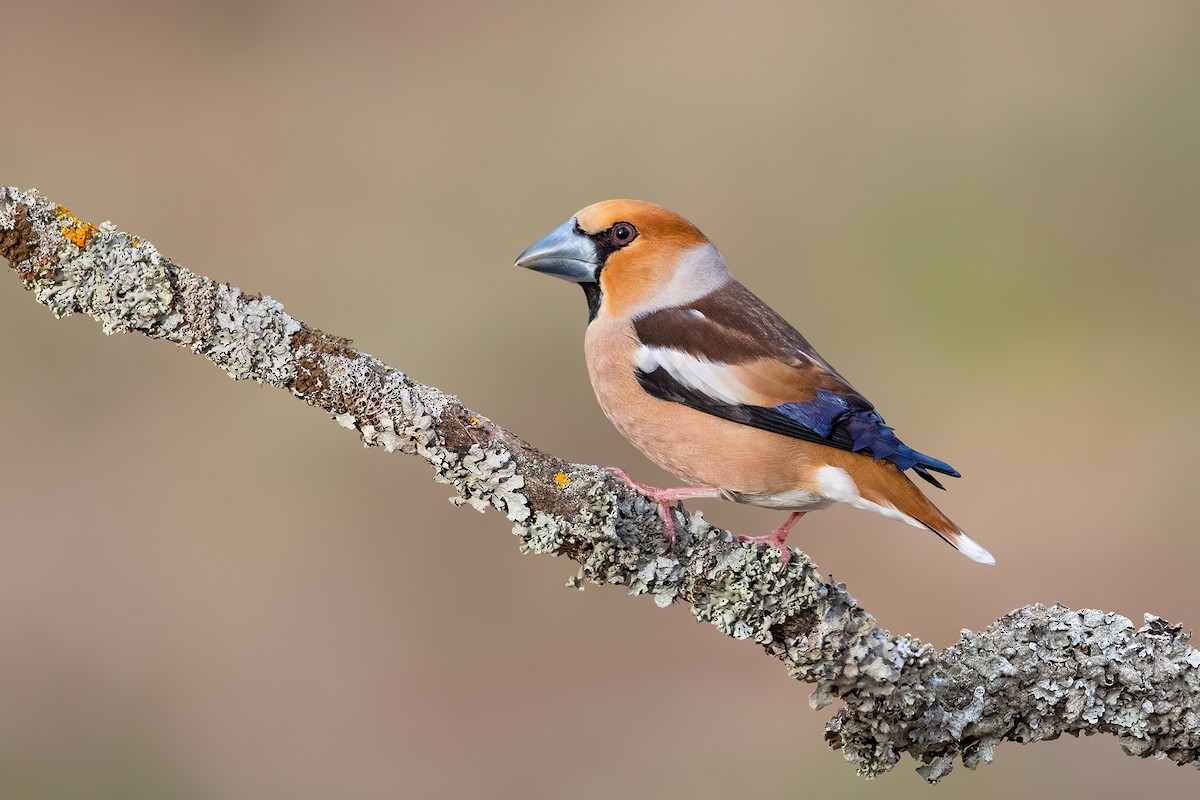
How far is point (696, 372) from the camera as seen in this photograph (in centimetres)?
206

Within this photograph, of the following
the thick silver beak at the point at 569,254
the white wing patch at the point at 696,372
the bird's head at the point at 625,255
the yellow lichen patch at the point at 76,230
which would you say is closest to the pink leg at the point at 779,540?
the white wing patch at the point at 696,372

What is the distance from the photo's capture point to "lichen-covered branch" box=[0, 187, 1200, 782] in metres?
1.53

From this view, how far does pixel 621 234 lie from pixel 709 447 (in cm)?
58

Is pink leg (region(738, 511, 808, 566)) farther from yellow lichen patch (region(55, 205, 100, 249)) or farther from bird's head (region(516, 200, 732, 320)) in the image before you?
yellow lichen patch (region(55, 205, 100, 249))

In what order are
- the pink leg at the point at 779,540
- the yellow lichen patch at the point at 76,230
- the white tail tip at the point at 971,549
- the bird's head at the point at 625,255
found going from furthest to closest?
the bird's head at the point at 625,255, the white tail tip at the point at 971,549, the pink leg at the point at 779,540, the yellow lichen patch at the point at 76,230

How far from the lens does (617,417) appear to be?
2141 mm

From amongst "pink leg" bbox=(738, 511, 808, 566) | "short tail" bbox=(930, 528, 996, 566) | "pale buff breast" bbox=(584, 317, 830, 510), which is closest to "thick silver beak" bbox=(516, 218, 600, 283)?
"pale buff breast" bbox=(584, 317, 830, 510)

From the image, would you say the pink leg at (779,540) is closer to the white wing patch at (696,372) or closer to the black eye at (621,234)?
the white wing patch at (696,372)

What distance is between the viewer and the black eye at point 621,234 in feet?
7.68

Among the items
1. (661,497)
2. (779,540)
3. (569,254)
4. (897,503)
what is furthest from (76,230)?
(897,503)

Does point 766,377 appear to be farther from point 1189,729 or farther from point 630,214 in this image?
point 1189,729

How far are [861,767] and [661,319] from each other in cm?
90

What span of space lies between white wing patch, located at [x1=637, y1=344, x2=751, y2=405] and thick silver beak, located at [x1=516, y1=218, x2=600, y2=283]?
0.28 metres

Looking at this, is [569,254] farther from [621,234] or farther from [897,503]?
[897,503]
